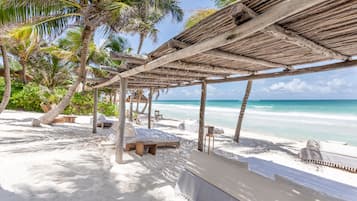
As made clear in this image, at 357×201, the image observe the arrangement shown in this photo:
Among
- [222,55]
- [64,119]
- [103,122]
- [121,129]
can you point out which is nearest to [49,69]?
[64,119]

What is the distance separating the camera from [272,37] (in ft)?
6.84

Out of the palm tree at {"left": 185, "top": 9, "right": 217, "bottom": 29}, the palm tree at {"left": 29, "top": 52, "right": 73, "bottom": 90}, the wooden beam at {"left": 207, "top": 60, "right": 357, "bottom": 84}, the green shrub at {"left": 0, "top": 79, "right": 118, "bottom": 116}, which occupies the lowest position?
the green shrub at {"left": 0, "top": 79, "right": 118, "bottom": 116}

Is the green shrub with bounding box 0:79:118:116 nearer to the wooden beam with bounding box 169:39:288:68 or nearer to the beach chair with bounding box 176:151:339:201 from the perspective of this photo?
the beach chair with bounding box 176:151:339:201

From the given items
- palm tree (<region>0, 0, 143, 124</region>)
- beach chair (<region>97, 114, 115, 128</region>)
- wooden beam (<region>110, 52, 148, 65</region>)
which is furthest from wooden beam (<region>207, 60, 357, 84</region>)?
beach chair (<region>97, 114, 115, 128</region>)

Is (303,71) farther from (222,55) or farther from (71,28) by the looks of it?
(71,28)

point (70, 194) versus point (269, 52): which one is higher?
point (269, 52)

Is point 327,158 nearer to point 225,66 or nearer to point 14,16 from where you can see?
point 225,66

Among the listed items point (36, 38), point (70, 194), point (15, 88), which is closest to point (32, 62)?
point (15, 88)

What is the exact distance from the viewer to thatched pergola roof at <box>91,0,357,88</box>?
1.49 metres

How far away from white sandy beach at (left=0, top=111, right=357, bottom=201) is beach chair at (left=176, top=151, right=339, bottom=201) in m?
0.32

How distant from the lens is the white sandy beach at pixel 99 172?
280 centimetres

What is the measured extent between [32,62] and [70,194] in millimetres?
17944

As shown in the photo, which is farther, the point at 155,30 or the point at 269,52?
the point at 155,30

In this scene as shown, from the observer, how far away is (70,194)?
2945 mm
